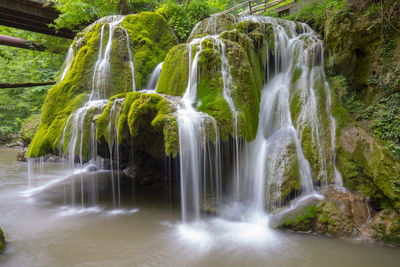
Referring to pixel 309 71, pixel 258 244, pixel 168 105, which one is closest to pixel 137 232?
pixel 258 244

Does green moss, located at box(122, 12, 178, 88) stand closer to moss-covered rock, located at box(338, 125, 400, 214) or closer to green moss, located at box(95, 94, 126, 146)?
green moss, located at box(95, 94, 126, 146)

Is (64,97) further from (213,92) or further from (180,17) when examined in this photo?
(180,17)

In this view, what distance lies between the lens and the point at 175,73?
6.15m

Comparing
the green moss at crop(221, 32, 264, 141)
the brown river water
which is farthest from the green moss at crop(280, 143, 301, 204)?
the green moss at crop(221, 32, 264, 141)

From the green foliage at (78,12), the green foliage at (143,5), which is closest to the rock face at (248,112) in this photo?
the green foliage at (78,12)

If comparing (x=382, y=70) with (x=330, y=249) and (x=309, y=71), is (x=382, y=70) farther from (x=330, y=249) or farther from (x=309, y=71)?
(x=330, y=249)

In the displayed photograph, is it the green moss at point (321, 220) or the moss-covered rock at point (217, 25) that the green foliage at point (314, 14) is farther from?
the green moss at point (321, 220)

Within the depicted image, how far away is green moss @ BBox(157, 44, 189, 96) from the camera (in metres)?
5.98

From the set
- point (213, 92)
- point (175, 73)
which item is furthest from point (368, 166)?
point (175, 73)

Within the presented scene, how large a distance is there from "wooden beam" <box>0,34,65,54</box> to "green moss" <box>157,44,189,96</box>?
9.55 meters

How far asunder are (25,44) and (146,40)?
8.42 m

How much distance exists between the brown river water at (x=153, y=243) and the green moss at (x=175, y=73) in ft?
10.6

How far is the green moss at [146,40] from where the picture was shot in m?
7.87

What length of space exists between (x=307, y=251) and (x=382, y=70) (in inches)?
219
